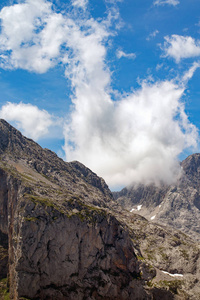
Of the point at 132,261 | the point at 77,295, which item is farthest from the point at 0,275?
the point at 132,261

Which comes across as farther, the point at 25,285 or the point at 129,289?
the point at 129,289

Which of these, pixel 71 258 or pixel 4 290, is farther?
pixel 4 290

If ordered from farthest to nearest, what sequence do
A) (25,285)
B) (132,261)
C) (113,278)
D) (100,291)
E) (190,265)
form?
1. (190,265)
2. (132,261)
3. (113,278)
4. (100,291)
5. (25,285)

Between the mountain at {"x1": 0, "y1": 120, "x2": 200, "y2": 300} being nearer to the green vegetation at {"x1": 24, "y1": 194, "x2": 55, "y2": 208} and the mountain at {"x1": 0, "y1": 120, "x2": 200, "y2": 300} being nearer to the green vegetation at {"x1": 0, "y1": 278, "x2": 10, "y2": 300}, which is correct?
the green vegetation at {"x1": 0, "y1": 278, "x2": 10, "y2": 300}

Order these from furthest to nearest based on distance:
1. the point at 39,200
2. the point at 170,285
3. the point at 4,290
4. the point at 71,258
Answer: the point at 170,285, the point at 39,200, the point at 4,290, the point at 71,258

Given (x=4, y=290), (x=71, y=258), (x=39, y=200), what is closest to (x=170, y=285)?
(x=71, y=258)

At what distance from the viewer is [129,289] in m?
138

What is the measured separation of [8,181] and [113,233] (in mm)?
71330

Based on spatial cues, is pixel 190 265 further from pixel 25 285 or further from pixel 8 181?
pixel 8 181

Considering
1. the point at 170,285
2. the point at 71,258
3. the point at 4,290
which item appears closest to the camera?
the point at 71,258

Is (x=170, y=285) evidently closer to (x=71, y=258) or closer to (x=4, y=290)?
(x=71, y=258)

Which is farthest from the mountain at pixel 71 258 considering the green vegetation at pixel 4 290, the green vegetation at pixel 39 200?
the green vegetation at pixel 39 200

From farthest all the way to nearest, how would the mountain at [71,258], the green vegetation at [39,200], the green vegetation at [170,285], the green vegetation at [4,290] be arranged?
the green vegetation at [170,285] → the green vegetation at [39,200] → the green vegetation at [4,290] → the mountain at [71,258]

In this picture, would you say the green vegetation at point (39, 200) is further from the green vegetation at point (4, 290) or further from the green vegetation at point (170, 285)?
the green vegetation at point (170, 285)
